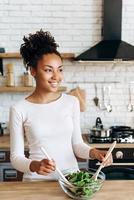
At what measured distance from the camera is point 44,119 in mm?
1568

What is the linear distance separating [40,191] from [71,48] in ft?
7.19

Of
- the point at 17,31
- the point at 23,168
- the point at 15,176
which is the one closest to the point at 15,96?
the point at 17,31

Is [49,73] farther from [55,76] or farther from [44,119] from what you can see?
[44,119]

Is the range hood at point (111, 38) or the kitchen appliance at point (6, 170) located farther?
the range hood at point (111, 38)

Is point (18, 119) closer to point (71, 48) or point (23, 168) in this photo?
point (23, 168)

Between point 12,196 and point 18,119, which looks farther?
point 18,119

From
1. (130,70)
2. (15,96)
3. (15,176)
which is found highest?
(130,70)

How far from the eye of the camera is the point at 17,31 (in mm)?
3305

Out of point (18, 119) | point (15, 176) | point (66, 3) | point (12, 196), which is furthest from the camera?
point (66, 3)

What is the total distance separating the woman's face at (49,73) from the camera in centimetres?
154

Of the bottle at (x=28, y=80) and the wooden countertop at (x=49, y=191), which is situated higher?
the bottle at (x=28, y=80)

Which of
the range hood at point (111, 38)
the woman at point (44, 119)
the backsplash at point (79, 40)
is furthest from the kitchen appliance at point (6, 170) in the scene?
the woman at point (44, 119)

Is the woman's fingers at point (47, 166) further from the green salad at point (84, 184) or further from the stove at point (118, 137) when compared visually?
the stove at point (118, 137)

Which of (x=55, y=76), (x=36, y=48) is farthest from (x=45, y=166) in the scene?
(x=36, y=48)
